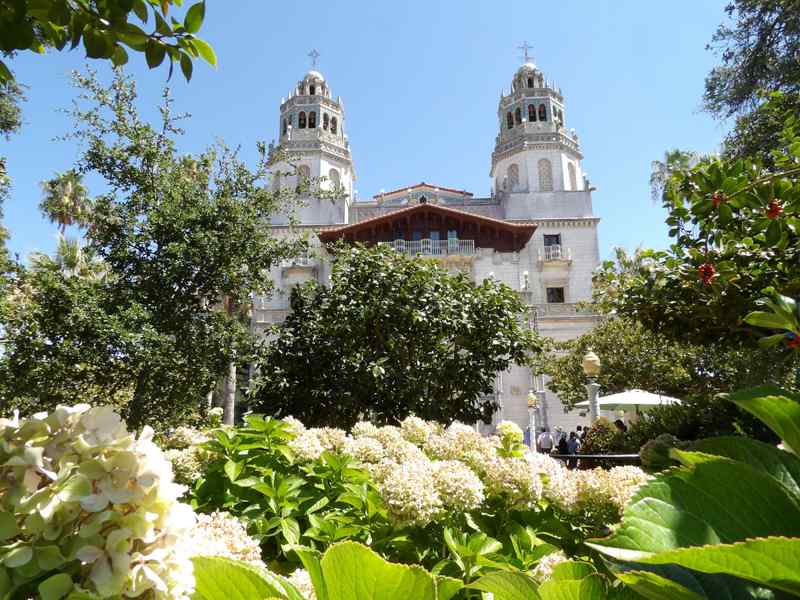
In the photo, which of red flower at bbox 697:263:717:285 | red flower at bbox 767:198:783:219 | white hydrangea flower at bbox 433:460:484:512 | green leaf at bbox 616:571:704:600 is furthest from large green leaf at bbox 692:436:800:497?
red flower at bbox 697:263:717:285

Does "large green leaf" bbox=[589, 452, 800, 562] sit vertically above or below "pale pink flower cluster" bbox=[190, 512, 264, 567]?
above

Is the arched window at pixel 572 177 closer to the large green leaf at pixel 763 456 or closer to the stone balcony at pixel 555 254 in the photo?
the stone balcony at pixel 555 254

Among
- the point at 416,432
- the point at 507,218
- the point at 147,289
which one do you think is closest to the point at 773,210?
the point at 416,432

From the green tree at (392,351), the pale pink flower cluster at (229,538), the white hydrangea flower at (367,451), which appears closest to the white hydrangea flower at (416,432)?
the white hydrangea flower at (367,451)

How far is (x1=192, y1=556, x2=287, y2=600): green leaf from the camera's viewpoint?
85 cm

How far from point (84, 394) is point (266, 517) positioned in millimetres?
10262

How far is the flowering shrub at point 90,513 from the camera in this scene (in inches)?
34.0

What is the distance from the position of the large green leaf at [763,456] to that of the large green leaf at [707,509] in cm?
10

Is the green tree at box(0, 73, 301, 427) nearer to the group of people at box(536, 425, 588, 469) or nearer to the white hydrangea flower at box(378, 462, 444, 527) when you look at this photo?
the white hydrangea flower at box(378, 462, 444, 527)

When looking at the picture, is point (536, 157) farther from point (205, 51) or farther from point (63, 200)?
point (205, 51)

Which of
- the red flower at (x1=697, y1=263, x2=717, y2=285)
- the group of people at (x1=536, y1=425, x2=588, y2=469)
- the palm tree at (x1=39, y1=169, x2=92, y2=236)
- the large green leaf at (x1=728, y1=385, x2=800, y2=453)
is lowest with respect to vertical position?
the group of people at (x1=536, y1=425, x2=588, y2=469)

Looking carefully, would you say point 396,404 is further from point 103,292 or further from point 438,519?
point 438,519

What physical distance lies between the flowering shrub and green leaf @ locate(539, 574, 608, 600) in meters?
0.57

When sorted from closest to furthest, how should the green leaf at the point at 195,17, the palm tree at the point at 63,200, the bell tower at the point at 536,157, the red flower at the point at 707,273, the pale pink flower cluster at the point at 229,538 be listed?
1. the pale pink flower cluster at the point at 229,538
2. the green leaf at the point at 195,17
3. the red flower at the point at 707,273
4. the palm tree at the point at 63,200
5. the bell tower at the point at 536,157
